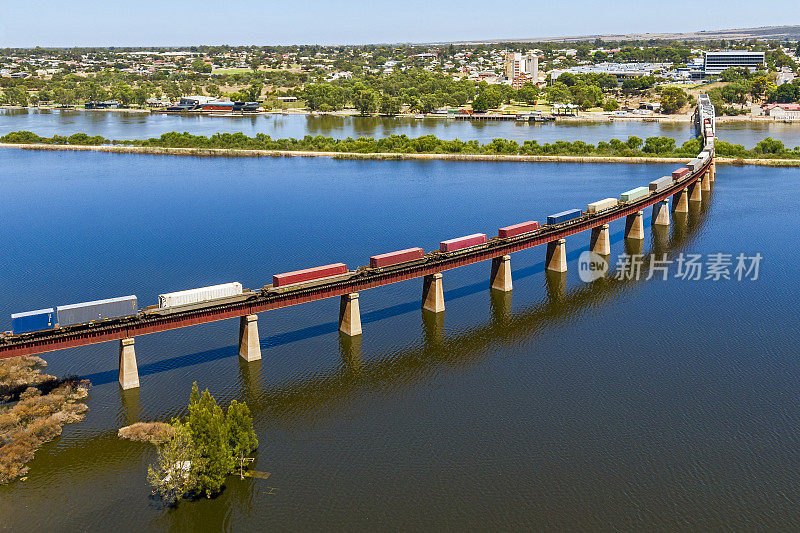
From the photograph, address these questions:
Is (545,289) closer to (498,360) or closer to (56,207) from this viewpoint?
(498,360)

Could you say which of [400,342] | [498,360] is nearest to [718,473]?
[498,360]

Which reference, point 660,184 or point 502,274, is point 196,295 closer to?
point 502,274

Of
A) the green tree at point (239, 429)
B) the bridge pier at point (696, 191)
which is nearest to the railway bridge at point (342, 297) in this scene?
the green tree at point (239, 429)

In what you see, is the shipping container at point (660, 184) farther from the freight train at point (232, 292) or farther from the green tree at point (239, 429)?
the green tree at point (239, 429)

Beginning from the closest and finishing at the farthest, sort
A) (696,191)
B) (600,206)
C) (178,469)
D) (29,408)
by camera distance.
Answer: (178,469) < (29,408) < (600,206) < (696,191)

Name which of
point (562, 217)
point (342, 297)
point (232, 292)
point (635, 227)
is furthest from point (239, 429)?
point (635, 227)

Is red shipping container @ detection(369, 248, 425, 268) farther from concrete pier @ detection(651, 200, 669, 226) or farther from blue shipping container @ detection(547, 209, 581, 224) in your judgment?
concrete pier @ detection(651, 200, 669, 226)
